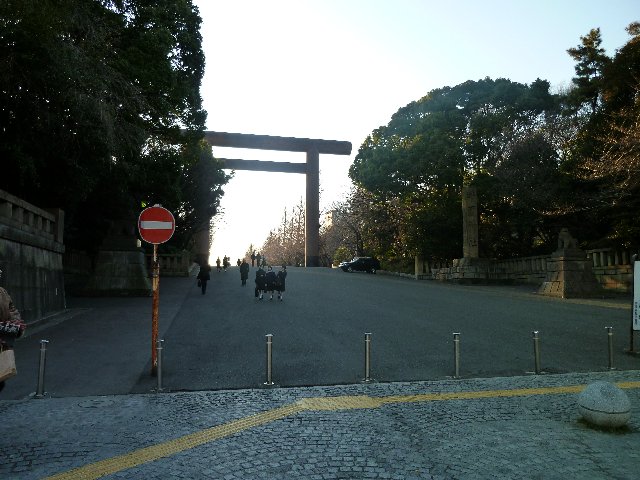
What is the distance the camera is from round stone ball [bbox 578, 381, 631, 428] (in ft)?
19.1

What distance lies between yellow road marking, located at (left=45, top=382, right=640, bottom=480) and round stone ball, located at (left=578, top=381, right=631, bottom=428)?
1.60 metres

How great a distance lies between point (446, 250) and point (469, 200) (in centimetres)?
474

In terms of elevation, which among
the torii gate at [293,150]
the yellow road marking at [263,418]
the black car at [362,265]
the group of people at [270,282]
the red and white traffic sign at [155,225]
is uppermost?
the torii gate at [293,150]

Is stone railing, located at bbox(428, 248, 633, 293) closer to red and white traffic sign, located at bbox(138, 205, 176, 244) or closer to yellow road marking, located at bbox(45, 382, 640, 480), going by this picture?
yellow road marking, located at bbox(45, 382, 640, 480)

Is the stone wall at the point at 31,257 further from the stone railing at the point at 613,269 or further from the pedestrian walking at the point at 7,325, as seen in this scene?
the stone railing at the point at 613,269

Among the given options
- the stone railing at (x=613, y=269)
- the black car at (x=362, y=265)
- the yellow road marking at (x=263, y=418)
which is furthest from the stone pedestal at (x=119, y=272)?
the black car at (x=362, y=265)

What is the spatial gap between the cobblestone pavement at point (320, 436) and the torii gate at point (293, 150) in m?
32.4

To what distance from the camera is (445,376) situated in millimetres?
9008

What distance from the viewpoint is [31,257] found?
1466 centimetres

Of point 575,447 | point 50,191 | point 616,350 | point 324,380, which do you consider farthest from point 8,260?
point 616,350

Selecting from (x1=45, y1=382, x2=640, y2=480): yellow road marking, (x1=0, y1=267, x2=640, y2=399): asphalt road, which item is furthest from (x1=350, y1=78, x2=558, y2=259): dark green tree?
(x1=45, y1=382, x2=640, y2=480): yellow road marking

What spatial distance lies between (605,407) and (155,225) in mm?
6841

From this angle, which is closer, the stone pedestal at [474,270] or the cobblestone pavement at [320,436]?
the cobblestone pavement at [320,436]

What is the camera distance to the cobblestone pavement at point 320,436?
187 inches
